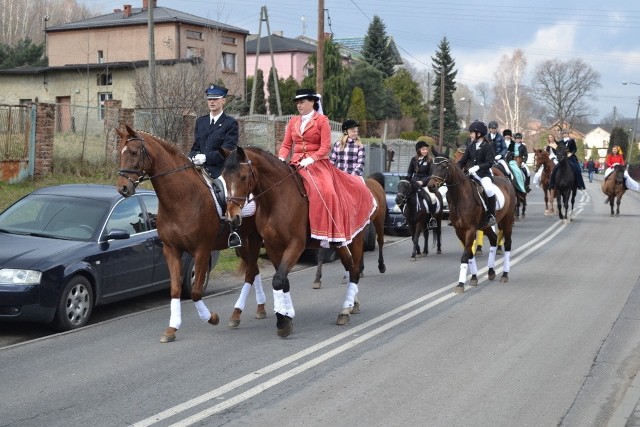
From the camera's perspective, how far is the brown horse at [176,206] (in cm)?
996

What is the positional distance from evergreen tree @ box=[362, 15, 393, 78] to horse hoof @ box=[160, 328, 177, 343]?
7527 centimetres

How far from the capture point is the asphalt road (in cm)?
733

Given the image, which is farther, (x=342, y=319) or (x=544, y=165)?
(x=544, y=165)

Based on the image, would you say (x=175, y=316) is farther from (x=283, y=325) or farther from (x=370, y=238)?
(x=370, y=238)

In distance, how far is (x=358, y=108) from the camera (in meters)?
64.9

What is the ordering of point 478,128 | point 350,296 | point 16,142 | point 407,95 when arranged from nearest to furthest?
point 350,296
point 478,128
point 16,142
point 407,95

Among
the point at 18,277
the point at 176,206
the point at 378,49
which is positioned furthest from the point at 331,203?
the point at 378,49

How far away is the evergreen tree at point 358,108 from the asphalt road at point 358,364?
50391 millimetres

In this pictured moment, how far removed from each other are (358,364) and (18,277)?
13.1ft

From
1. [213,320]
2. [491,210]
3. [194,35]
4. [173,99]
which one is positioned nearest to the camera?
[213,320]

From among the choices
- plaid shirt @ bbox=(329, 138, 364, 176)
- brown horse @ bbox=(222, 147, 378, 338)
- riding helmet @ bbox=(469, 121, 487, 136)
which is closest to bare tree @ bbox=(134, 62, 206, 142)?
plaid shirt @ bbox=(329, 138, 364, 176)

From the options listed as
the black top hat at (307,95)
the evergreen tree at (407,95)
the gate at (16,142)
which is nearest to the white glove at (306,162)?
the black top hat at (307,95)

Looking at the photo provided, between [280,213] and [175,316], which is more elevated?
[280,213]

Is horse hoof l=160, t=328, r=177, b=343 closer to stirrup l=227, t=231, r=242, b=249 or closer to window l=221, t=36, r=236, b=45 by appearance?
stirrup l=227, t=231, r=242, b=249
